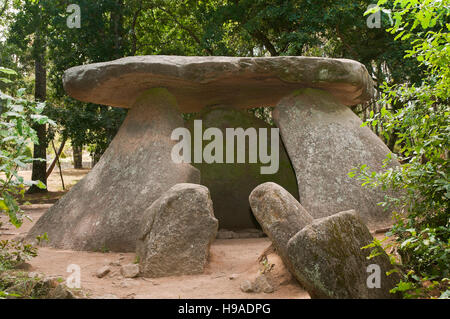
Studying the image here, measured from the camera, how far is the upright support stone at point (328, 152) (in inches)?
230

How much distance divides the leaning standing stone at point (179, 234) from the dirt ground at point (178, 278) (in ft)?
0.43

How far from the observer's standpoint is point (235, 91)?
25.0 feet

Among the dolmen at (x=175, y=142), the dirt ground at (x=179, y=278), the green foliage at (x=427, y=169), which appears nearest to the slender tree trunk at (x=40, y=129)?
the dolmen at (x=175, y=142)

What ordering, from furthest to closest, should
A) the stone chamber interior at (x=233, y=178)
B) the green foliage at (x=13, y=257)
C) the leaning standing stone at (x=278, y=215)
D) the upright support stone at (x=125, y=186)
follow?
the stone chamber interior at (x=233, y=178), the upright support stone at (x=125, y=186), the green foliage at (x=13, y=257), the leaning standing stone at (x=278, y=215)

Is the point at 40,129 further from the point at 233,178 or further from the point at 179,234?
the point at 179,234

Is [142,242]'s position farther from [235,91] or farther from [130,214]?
[235,91]

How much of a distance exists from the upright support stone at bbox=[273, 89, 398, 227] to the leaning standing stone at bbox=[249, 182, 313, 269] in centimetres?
189

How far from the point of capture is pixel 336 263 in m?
3.08

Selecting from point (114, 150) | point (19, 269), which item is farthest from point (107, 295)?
point (114, 150)

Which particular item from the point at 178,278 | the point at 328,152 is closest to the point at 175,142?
the point at 328,152

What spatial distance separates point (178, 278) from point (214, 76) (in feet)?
11.3

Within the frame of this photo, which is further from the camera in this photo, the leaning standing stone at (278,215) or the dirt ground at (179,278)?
the leaning standing stone at (278,215)

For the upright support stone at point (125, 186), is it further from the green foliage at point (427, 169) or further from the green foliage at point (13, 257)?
the green foliage at point (427, 169)

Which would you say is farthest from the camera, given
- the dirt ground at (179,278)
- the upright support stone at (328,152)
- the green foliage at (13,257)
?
the upright support stone at (328,152)
